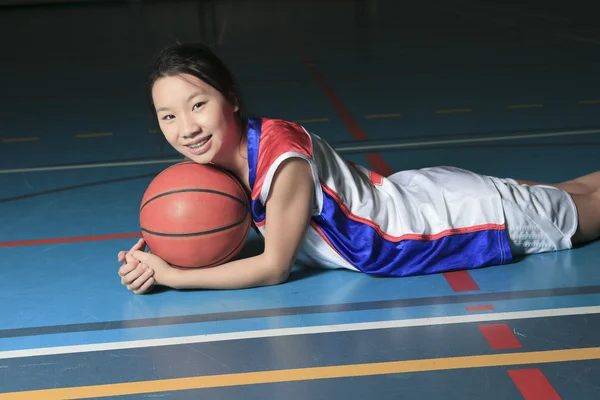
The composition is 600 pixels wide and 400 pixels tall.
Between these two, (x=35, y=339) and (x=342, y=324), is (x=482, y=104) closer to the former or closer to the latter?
(x=342, y=324)

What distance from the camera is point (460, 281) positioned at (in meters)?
3.28

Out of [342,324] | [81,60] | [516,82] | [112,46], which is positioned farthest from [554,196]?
[112,46]

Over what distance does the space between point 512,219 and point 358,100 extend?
3805mm

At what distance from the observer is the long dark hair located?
3033mm

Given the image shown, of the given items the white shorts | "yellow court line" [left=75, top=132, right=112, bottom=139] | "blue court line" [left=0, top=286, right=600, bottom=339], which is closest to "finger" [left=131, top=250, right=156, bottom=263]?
"blue court line" [left=0, top=286, right=600, bottom=339]

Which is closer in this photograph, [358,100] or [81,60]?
[358,100]

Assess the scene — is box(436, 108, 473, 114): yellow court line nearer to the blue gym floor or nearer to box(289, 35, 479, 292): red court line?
the blue gym floor

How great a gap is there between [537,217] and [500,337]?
81cm

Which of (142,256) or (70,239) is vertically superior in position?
(142,256)

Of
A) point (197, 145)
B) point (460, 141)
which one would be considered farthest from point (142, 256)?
point (460, 141)

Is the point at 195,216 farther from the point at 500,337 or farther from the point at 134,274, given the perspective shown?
the point at 500,337

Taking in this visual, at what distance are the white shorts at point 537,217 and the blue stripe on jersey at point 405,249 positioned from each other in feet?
0.28

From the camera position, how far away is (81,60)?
1009 cm

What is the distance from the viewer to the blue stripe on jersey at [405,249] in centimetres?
328
